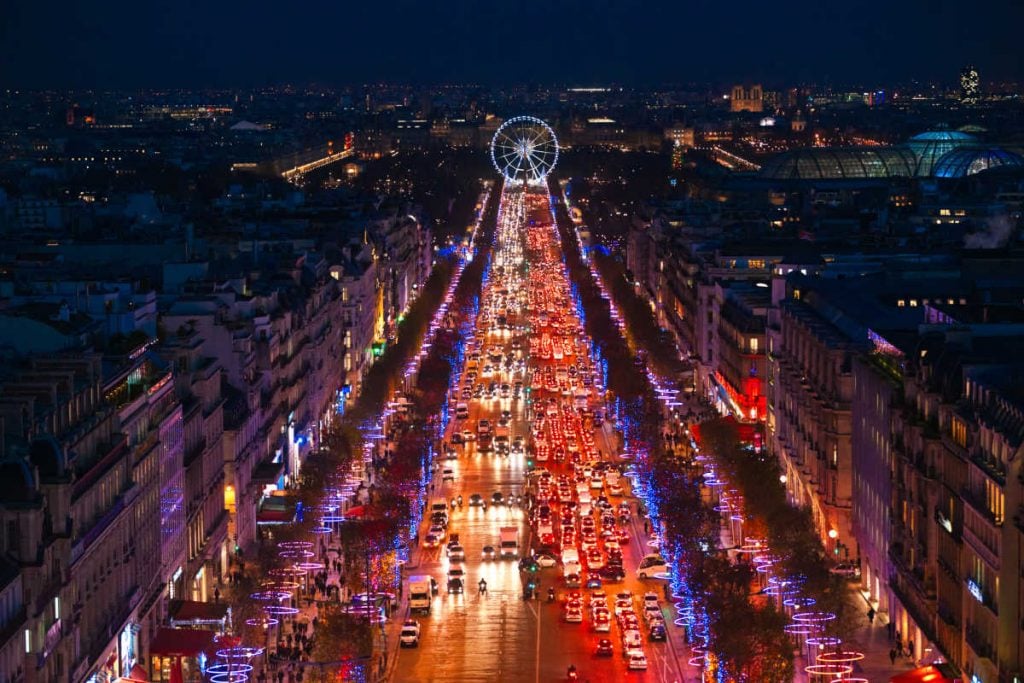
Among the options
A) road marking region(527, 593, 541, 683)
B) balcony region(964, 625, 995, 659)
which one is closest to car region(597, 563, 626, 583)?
road marking region(527, 593, 541, 683)

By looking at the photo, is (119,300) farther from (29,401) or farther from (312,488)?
(29,401)

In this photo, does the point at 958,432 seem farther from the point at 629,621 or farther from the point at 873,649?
the point at 629,621

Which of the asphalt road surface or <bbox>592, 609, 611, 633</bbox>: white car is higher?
<bbox>592, 609, 611, 633</bbox>: white car

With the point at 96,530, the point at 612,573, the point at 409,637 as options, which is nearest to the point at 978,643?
the point at 409,637

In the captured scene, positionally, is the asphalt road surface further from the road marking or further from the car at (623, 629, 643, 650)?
the car at (623, 629, 643, 650)

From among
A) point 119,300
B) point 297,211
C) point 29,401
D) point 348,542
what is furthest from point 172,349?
point 297,211
